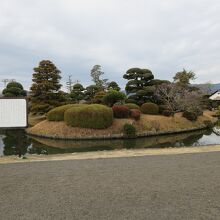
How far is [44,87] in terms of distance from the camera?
94.4 feet

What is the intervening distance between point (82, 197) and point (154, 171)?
6.18 ft

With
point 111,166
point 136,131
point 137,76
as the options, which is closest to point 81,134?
point 136,131

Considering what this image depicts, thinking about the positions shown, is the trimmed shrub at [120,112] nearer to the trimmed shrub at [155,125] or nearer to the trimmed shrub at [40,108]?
the trimmed shrub at [155,125]

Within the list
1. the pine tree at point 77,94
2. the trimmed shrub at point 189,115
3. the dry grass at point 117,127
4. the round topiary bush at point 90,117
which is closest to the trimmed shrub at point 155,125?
the dry grass at point 117,127

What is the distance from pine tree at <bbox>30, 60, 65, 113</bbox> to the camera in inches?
1130

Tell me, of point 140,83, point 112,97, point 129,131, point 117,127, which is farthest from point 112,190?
point 140,83

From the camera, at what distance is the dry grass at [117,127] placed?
21828 mm

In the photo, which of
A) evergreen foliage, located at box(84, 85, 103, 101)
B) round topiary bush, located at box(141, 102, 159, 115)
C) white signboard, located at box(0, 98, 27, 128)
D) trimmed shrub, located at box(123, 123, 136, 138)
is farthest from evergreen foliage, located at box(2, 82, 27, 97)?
white signboard, located at box(0, 98, 27, 128)

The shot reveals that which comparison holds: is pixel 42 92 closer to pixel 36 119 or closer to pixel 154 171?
pixel 36 119

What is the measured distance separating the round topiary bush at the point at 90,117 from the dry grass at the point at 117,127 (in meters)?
0.42

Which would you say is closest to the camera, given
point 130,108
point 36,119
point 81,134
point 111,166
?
point 111,166

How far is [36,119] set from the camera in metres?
31.2

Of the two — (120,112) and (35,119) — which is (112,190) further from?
(35,119)

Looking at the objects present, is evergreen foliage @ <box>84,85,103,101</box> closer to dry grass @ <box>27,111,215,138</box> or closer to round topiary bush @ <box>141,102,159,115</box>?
round topiary bush @ <box>141,102,159,115</box>
